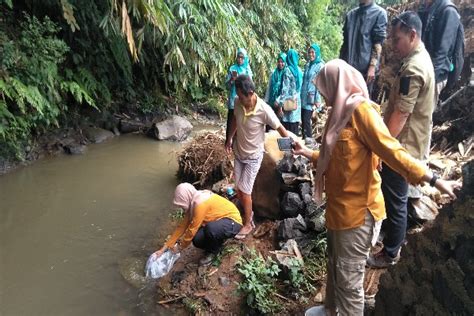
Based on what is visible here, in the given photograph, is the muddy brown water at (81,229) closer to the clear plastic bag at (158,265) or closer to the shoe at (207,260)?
the clear plastic bag at (158,265)

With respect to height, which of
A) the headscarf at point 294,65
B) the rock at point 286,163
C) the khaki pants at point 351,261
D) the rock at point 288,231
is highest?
the headscarf at point 294,65

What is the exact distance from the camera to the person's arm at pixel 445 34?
3258 mm

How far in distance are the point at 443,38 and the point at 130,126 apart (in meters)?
6.78

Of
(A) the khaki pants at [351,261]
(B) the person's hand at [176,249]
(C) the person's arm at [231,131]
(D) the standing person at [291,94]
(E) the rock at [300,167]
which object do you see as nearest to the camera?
(A) the khaki pants at [351,261]

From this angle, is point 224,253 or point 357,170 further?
point 224,253

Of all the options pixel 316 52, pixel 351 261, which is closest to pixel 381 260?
pixel 351 261

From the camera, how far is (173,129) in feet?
28.4

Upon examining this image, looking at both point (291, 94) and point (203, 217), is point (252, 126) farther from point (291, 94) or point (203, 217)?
point (291, 94)

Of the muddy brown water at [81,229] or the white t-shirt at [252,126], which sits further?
the white t-shirt at [252,126]

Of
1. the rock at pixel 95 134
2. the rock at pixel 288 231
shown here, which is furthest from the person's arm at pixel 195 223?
the rock at pixel 95 134

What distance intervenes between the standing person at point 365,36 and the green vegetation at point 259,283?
7.54 feet

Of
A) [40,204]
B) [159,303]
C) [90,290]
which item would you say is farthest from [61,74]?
[159,303]

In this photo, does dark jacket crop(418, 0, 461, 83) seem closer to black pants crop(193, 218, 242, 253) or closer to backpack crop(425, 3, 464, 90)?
backpack crop(425, 3, 464, 90)

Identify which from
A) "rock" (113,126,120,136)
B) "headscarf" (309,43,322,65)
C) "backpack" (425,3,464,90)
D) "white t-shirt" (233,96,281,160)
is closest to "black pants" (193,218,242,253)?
"white t-shirt" (233,96,281,160)
